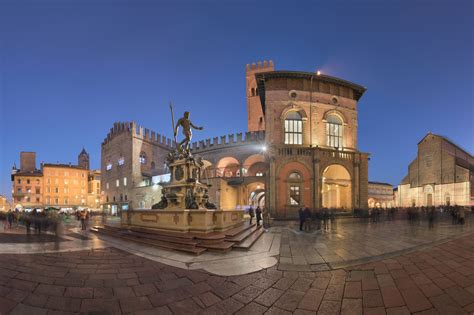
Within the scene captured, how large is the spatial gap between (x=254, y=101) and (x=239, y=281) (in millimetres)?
43578

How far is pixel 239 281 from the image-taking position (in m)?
4.84

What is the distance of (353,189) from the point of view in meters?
22.9

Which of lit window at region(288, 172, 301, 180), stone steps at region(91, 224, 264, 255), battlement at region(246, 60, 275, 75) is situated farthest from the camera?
battlement at region(246, 60, 275, 75)

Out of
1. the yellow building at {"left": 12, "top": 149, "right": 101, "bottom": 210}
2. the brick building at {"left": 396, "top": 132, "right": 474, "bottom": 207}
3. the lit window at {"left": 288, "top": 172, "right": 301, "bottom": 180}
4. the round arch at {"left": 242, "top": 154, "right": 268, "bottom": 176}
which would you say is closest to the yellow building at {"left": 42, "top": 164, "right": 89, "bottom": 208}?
the yellow building at {"left": 12, "top": 149, "right": 101, "bottom": 210}

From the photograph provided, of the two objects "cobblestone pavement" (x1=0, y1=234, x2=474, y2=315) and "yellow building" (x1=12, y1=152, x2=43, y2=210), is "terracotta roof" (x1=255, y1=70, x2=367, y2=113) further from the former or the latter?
"yellow building" (x1=12, y1=152, x2=43, y2=210)

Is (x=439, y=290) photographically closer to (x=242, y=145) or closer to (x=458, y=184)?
(x=242, y=145)

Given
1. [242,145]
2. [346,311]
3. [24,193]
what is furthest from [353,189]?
[24,193]

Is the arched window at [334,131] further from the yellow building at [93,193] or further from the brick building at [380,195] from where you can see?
the yellow building at [93,193]

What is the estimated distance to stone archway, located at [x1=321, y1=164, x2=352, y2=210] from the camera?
75.5ft

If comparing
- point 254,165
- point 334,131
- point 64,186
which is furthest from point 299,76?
point 64,186

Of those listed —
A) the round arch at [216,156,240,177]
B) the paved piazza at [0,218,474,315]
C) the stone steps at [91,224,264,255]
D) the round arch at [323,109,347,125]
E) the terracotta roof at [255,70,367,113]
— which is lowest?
the stone steps at [91,224,264,255]

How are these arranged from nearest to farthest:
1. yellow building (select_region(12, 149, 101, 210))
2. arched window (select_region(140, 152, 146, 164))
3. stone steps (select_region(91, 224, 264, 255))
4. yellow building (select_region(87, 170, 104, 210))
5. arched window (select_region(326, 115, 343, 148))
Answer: stone steps (select_region(91, 224, 264, 255)) < arched window (select_region(326, 115, 343, 148)) < arched window (select_region(140, 152, 146, 164)) < yellow building (select_region(12, 149, 101, 210)) < yellow building (select_region(87, 170, 104, 210))

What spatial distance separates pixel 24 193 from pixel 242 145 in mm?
56678

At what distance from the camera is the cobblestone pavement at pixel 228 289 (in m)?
3.71
